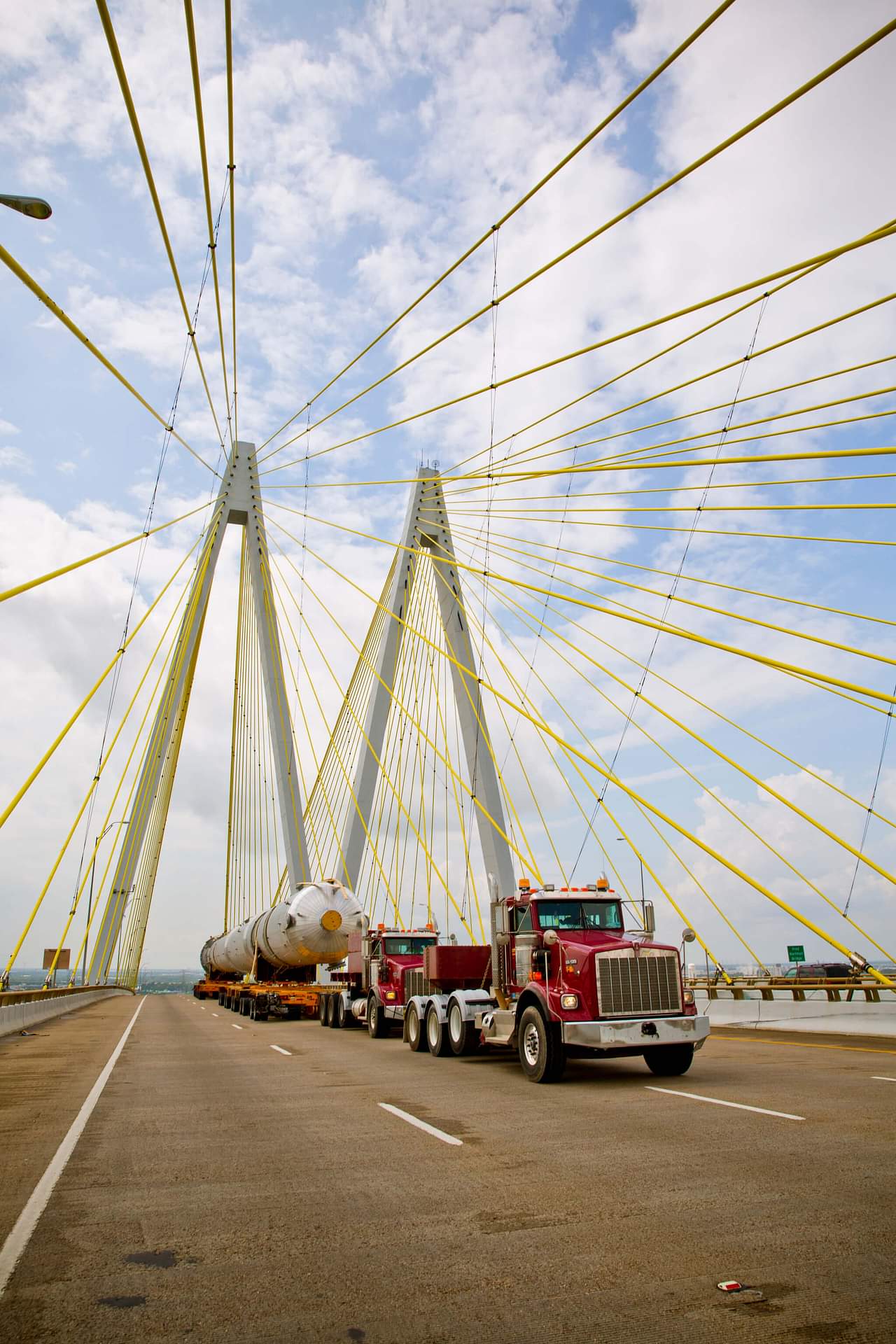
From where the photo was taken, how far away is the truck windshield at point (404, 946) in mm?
21891

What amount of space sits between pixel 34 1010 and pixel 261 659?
11.4 meters

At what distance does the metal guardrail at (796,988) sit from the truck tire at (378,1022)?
6682 millimetres

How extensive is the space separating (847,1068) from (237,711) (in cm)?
2638

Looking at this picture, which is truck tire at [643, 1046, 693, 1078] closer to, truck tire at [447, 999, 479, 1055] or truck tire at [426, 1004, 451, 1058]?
truck tire at [447, 999, 479, 1055]

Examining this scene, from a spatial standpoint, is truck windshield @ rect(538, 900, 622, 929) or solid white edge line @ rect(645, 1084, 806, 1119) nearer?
solid white edge line @ rect(645, 1084, 806, 1119)

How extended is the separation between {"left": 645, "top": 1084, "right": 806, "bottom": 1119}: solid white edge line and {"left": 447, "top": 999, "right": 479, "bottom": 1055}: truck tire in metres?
3.82

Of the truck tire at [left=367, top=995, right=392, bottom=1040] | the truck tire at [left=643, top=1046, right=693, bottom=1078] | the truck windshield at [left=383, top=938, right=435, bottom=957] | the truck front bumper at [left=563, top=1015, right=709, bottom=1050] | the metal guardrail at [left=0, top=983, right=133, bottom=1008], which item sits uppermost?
the truck windshield at [left=383, top=938, right=435, bottom=957]

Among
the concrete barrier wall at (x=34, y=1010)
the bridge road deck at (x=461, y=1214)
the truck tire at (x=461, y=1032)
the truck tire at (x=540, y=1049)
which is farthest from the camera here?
the concrete barrier wall at (x=34, y=1010)

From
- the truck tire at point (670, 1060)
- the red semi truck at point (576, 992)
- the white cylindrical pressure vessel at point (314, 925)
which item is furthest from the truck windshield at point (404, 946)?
the truck tire at point (670, 1060)

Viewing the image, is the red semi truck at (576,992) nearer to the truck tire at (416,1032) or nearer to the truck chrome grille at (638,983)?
the truck chrome grille at (638,983)

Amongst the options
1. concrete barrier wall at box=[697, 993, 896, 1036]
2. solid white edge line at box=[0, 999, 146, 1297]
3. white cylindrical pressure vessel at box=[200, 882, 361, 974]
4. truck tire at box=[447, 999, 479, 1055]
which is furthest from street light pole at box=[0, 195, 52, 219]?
white cylindrical pressure vessel at box=[200, 882, 361, 974]

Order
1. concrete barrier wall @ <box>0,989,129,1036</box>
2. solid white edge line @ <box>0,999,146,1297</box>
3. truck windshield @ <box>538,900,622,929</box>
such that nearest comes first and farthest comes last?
1. solid white edge line @ <box>0,999,146,1297</box>
2. truck windshield @ <box>538,900,622,929</box>
3. concrete barrier wall @ <box>0,989,129,1036</box>

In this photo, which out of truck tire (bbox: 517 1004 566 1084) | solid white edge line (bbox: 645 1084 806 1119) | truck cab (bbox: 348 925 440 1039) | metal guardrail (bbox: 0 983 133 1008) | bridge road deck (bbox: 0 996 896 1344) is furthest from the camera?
metal guardrail (bbox: 0 983 133 1008)

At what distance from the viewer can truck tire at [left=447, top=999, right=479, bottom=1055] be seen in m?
14.9
